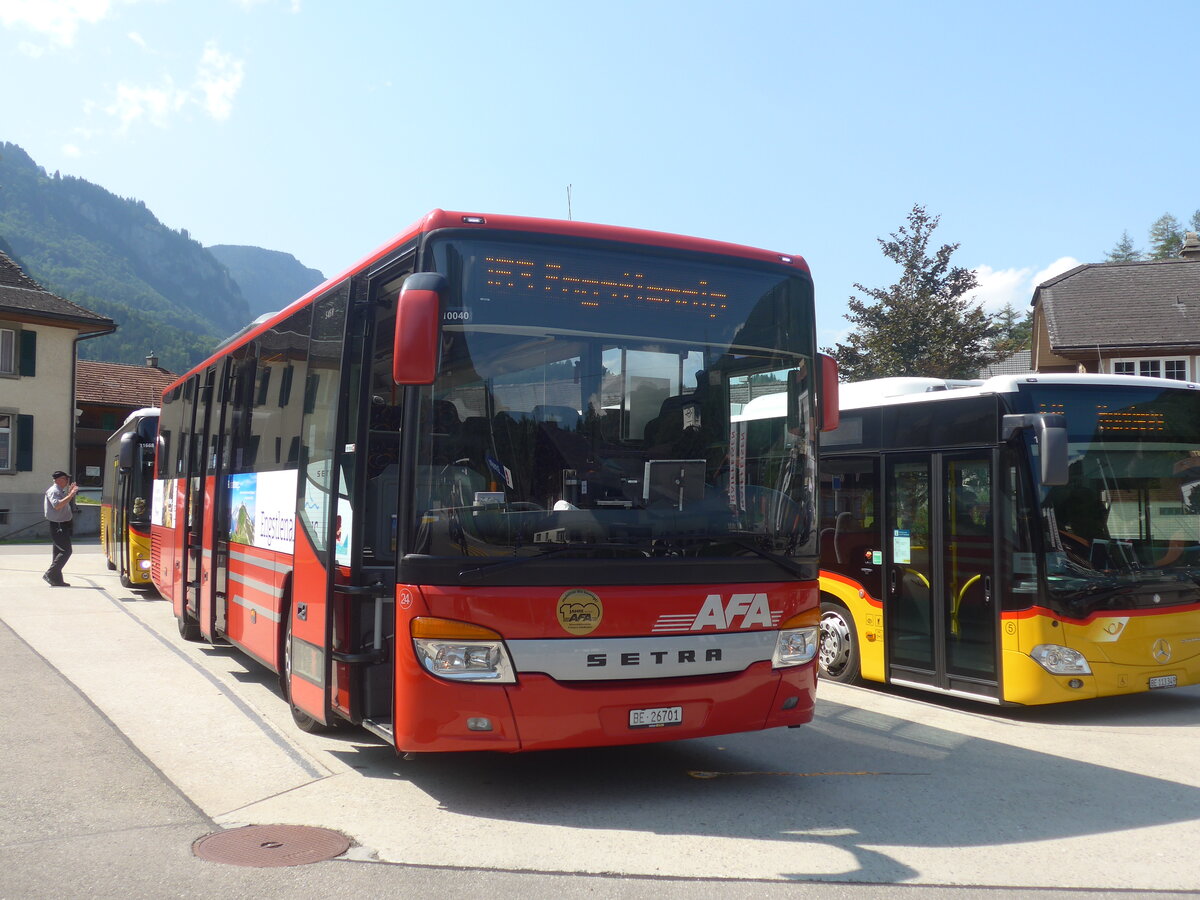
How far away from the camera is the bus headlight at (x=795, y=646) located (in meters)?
6.59

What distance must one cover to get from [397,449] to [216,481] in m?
5.09

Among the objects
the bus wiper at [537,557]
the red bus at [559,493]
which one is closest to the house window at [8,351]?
the red bus at [559,493]

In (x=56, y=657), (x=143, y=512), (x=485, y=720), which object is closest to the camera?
(x=485, y=720)

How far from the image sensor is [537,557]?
19.4ft

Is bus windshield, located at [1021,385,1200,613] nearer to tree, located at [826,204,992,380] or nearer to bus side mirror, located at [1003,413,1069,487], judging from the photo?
bus side mirror, located at [1003,413,1069,487]

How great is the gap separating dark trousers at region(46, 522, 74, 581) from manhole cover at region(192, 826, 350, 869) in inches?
624

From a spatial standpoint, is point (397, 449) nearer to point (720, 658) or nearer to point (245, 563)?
point (720, 658)

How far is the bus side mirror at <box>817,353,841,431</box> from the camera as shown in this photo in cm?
700

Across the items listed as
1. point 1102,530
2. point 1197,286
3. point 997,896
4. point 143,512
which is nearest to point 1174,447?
point 1102,530

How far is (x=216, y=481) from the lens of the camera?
1066cm

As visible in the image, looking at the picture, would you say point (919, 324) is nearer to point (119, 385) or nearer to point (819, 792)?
point (819, 792)

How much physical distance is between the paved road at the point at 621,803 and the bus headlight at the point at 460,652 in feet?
2.52

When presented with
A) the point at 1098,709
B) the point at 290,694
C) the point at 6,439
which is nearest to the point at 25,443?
the point at 6,439

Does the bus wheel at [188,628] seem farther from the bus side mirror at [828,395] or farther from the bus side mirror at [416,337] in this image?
the bus side mirror at [828,395]
